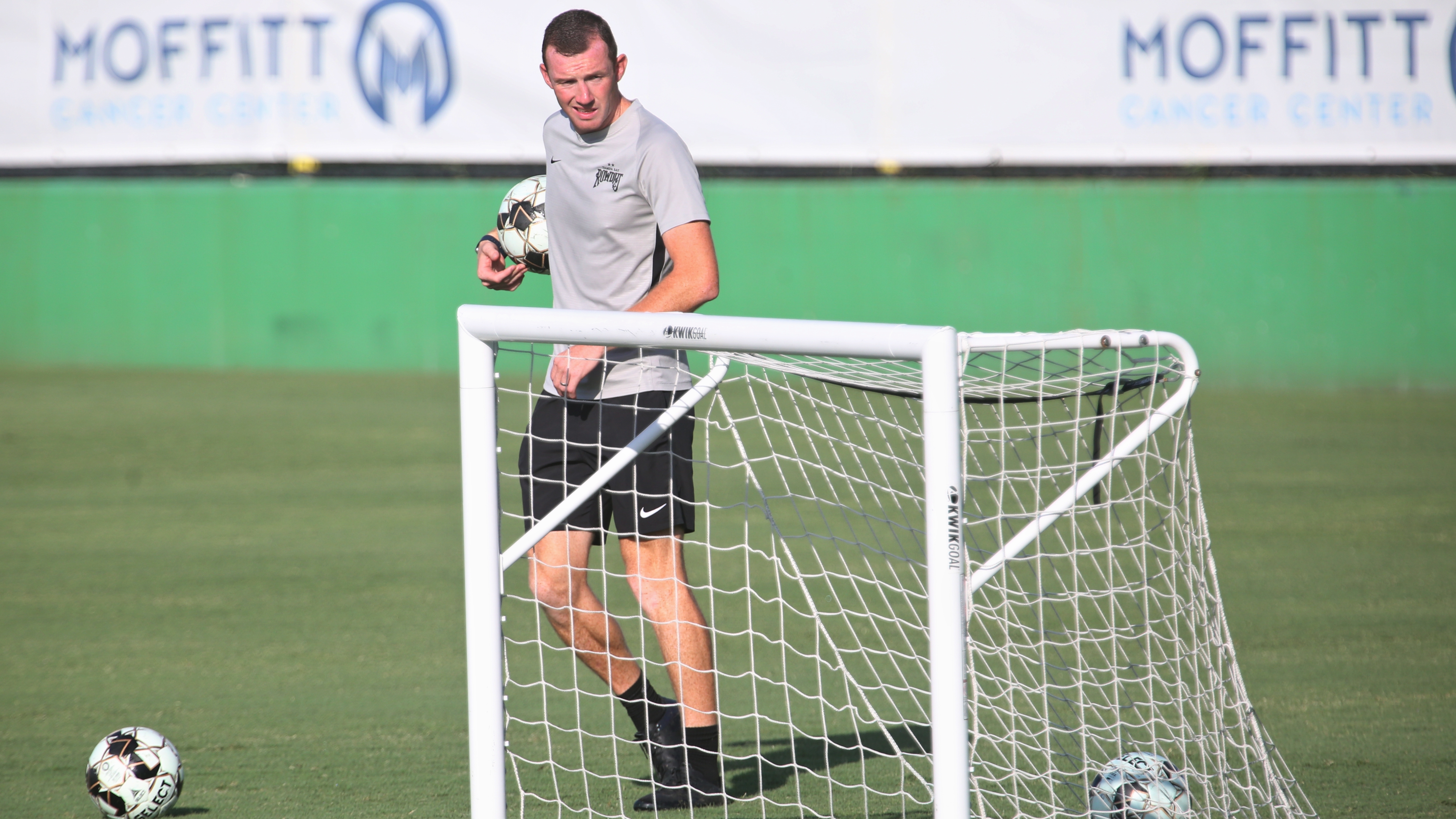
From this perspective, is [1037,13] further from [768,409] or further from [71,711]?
[71,711]

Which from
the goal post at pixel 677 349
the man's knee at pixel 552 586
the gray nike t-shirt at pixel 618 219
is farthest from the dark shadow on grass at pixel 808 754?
the gray nike t-shirt at pixel 618 219

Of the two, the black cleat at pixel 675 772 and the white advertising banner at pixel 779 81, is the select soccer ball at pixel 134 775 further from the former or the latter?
the white advertising banner at pixel 779 81

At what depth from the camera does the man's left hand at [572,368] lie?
11.3ft

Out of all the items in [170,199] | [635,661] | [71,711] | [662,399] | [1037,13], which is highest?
[1037,13]

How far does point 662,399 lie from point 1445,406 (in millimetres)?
10347

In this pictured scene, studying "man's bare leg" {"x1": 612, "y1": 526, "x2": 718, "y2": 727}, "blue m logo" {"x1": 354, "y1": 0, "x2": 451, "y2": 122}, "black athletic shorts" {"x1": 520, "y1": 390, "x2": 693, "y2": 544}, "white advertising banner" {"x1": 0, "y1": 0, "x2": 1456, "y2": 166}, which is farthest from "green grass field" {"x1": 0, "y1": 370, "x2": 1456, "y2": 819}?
"blue m logo" {"x1": 354, "y1": 0, "x2": 451, "y2": 122}

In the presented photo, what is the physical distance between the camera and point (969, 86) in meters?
12.8

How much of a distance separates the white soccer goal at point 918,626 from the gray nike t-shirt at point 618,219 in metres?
0.18

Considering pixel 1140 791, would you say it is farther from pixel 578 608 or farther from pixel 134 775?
pixel 134 775

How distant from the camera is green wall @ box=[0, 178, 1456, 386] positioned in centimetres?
1272

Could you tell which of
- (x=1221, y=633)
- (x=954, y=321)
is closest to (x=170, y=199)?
(x=954, y=321)

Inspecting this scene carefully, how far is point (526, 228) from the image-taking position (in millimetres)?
3941

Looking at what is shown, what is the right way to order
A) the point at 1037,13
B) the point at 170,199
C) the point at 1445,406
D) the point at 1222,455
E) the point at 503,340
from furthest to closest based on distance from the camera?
the point at 170,199, the point at 1037,13, the point at 1445,406, the point at 1222,455, the point at 503,340

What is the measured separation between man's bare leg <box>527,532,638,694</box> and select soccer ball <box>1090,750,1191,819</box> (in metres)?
1.24
